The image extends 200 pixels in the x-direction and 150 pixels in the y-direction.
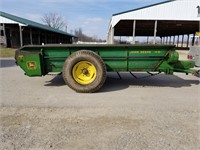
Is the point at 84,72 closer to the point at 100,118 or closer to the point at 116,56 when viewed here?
the point at 116,56

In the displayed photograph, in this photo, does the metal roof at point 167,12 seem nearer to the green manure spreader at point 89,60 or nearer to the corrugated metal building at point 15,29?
the corrugated metal building at point 15,29

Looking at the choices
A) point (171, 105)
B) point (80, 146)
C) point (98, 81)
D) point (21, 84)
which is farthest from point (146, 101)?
point (21, 84)

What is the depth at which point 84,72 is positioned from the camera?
5.69 meters

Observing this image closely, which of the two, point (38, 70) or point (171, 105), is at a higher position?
point (38, 70)

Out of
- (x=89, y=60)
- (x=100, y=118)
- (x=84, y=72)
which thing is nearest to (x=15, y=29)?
(x=84, y=72)

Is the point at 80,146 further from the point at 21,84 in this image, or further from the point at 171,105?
the point at 21,84

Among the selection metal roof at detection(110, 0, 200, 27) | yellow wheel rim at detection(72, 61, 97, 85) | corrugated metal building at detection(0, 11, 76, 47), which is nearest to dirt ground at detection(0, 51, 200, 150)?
yellow wheel rim at detection(72, 61, 97, 85)

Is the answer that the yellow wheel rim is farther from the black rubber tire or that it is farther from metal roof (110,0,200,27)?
metal roof (110,0,200,27)

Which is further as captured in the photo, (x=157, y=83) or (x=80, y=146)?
(x=157, y=83)

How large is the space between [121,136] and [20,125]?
5.92ft

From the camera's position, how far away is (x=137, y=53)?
570cm

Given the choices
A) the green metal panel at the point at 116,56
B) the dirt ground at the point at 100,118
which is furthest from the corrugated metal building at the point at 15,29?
the dirt ground at the point at 100,118

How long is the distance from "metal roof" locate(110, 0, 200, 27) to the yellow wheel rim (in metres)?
15.7

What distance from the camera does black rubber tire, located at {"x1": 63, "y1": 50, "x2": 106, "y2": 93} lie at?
5453 millimetres
